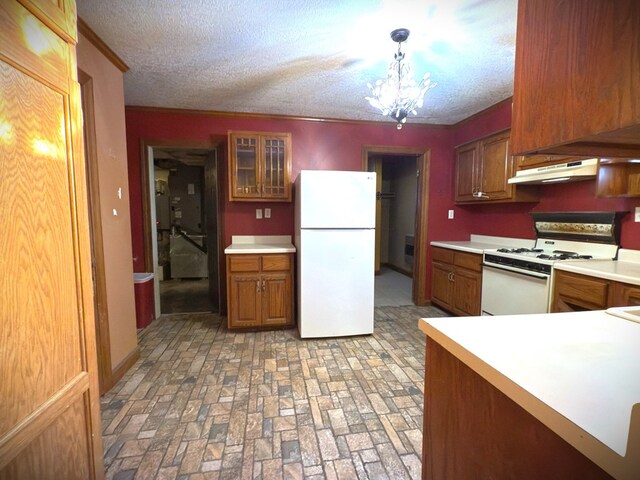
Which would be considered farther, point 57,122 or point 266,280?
point 266,280

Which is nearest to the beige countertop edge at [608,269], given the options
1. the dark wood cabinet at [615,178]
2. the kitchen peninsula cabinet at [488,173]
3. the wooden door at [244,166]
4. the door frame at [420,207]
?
the dark wood cabinet at [615,178]

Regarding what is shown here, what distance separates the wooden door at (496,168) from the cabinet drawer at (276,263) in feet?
7.54

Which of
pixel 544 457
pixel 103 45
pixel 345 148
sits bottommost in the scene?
pixel 544 457

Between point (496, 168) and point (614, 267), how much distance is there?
4.79 ft

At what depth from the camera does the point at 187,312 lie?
11.9 ft

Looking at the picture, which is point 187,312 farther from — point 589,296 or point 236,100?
point 589,296

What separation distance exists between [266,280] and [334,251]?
790mm

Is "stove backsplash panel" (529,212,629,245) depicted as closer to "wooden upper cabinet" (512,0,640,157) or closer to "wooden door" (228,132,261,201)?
"wooden upper cabinet" (512,0,640,157)

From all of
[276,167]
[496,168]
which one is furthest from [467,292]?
[276,167]

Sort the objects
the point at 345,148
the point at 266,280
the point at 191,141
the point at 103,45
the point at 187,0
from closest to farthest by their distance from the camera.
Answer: the point at 187,0
the point at 103,45
the point at 266,280
the point at 191,141
the point at 345,148

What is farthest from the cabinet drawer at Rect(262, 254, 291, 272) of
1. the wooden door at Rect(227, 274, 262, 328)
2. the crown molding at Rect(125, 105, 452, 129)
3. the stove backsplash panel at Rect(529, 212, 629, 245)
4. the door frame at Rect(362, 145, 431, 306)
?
the stove backsplash panel at Rect(529, 212, 629, 245)

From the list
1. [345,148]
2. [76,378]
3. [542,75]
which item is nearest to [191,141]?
[345,148]

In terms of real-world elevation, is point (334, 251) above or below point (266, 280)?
above

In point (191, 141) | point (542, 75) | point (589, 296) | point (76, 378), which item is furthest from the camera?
point (191, 141)
